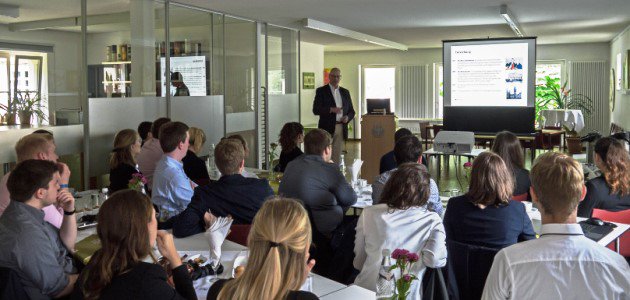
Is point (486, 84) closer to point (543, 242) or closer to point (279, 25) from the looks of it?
point (279, 25)

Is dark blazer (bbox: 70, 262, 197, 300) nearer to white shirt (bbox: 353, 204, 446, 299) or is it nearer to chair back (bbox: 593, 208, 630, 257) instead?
white shirt (bbox: 353, 204, 446, 299)

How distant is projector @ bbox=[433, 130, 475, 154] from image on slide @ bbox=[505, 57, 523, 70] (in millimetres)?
2213

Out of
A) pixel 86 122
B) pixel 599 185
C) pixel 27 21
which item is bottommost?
pixel 599 185

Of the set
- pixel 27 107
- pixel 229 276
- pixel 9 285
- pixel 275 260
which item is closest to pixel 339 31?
pixel 27 107

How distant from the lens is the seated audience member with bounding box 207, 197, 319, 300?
1.82 meters

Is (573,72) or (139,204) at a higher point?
(573,72)

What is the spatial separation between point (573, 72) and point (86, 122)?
47.8 ft

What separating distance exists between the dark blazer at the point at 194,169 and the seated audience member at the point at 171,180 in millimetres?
1104

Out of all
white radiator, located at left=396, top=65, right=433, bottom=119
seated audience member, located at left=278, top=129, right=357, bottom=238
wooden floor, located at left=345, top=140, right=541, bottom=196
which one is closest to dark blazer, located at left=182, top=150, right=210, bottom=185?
seated audience member, located at left=278, top=129, right=357, bottom=238

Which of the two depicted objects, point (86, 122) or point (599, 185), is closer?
point (599, 185)

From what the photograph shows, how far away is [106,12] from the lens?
7.19 metres

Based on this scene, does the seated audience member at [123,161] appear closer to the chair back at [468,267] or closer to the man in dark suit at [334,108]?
the chair back at [468,267]

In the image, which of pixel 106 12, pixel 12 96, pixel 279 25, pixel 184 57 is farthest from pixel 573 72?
pixel 12 96

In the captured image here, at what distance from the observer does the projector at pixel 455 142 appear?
8.21 metres
